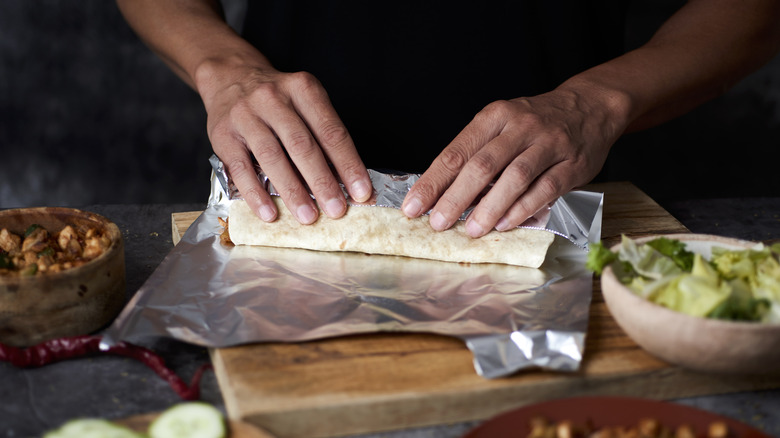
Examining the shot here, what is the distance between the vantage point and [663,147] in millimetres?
4793

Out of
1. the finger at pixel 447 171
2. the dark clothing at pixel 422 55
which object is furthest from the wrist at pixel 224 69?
the finger at pixel 447 171

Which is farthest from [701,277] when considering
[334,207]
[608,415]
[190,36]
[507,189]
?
[190,36]

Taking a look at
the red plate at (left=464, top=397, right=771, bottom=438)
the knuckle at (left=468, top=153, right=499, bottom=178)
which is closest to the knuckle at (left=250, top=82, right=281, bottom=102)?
the knuckle at (left=468, top=153, right=499, bottom=178)

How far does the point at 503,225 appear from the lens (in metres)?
1.99

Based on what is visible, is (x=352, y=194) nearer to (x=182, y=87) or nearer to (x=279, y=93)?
→ (x=279, y=93)

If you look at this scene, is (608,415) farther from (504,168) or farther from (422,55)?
(422,55)

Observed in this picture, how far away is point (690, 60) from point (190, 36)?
1.76 metres

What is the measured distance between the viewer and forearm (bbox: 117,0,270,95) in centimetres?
235

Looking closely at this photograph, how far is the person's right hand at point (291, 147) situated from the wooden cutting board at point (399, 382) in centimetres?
54

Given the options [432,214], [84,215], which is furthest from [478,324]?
[84,215]

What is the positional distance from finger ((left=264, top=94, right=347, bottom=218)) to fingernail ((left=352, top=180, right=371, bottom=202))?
0.04 meters

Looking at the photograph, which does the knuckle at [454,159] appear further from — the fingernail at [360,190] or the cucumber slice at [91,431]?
the cucumber slice at [91,431]

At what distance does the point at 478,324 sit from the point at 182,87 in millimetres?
3536

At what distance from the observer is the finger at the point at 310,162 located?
1.99m
